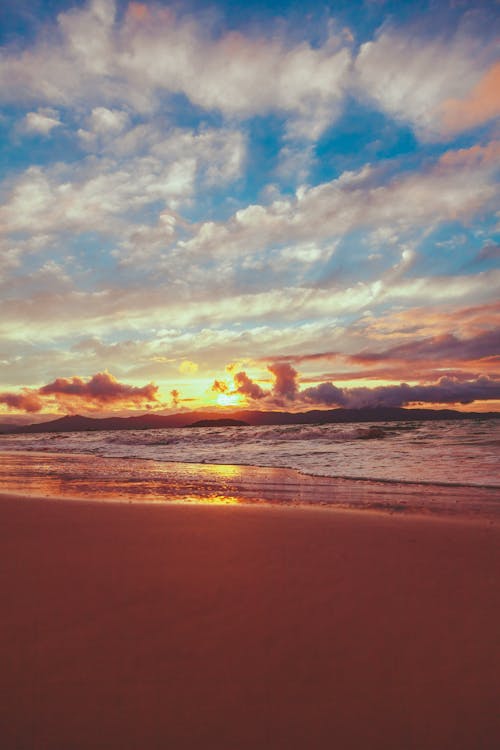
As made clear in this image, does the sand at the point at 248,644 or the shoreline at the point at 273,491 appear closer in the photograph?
the sand at the point at 248,644

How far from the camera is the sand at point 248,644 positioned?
197cm

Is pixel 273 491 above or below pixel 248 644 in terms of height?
below

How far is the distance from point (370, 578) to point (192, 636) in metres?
1.61

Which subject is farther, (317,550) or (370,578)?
(317,550)

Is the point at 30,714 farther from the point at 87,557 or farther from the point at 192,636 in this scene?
the point at 87,557

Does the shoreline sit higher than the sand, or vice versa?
the sand

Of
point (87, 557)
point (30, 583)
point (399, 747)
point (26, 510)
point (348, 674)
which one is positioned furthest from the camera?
point (26, 510)

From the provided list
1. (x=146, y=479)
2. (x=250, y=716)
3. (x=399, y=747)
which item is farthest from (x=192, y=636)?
(x=146, y=479)

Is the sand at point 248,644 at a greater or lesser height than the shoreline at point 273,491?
greater

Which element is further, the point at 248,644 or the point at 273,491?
the point at 273,491

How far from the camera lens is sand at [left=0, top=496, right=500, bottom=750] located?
6.47ft

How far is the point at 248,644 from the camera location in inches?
103

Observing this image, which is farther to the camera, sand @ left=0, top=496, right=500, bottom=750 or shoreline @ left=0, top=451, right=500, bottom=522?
shoreline @ left=0, top=451, right=500, bottom=522

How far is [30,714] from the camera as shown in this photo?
6.63 feet
